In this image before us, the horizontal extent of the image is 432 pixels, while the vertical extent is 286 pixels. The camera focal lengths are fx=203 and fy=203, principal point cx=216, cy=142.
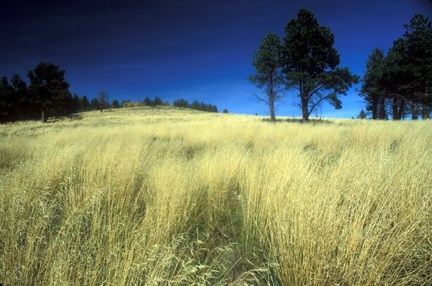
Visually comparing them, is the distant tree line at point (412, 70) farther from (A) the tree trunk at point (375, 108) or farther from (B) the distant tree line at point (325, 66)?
(A) the tree trunk at point (375, 108)

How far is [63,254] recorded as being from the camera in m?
1.37

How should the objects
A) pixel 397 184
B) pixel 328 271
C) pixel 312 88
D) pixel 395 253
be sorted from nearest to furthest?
pixel 328 271 → pixel 395 253 → pixel 397 184 → pixel 312 88

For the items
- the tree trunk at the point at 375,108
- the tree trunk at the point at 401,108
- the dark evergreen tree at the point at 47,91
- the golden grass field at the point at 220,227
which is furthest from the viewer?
the dark evergreen tree at the point at 47,91

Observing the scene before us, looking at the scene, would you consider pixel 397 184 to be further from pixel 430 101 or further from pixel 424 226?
pixel 430 101

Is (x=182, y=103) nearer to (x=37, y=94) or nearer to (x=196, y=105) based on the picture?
(x=196, y=105)

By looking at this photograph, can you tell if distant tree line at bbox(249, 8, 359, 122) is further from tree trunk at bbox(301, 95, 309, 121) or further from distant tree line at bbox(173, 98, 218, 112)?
distant tree line at bbox(173, 98, 218, 112)

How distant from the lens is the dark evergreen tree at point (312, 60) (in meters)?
15.9

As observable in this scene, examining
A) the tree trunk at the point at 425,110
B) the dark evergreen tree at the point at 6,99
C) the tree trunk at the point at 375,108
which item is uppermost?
the dark evergreen tree at the point at 6,99

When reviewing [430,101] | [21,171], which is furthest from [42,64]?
[430,101]

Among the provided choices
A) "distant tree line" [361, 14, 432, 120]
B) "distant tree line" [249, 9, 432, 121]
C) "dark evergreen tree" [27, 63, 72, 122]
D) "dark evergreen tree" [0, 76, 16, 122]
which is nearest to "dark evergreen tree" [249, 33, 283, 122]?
"distant tree line" [249, 9, 432, 121]

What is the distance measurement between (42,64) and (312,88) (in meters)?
40.7

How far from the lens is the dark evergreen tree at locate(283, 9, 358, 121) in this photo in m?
15.9

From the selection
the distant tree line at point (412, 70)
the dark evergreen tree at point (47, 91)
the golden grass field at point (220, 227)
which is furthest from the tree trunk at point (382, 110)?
the dark evergreen tree at point (47, 91)

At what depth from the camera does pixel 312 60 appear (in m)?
16.3
